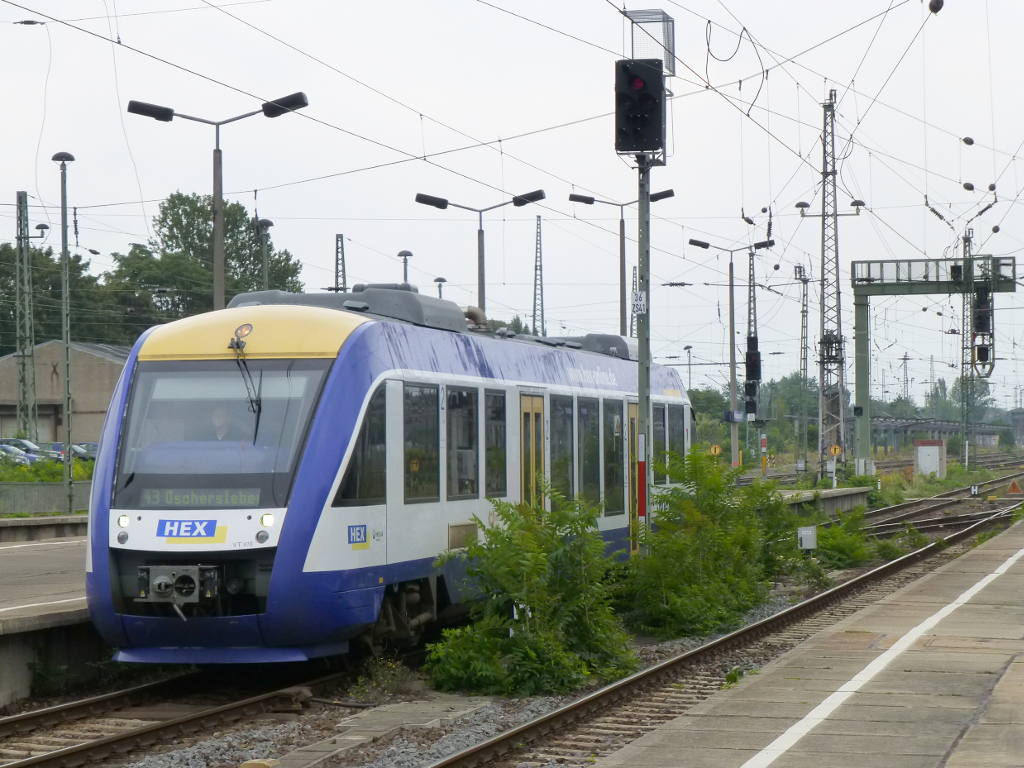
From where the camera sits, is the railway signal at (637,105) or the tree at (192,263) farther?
the tree at (192,263)

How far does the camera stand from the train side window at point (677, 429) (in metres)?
22.5

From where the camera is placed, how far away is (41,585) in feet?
60.5

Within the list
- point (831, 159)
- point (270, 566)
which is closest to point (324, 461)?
point (270, 566)

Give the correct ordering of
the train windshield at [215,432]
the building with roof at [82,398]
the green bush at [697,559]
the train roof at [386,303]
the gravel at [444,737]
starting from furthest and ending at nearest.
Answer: the building with roof at [82,398]
the green bush at [697,559]
the train roof at [386,303]
the train windshield at [215,432]
the gravel at [444,737]

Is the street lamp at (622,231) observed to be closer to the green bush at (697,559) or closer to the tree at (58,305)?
the green bush at (697,559)

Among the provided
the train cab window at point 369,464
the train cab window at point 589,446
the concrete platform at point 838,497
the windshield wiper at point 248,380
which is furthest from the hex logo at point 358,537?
the concrete platform at point 838,497

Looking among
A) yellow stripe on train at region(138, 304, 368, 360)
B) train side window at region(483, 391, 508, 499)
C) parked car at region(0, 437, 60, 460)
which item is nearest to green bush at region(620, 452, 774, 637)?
train side window at region(483, 391, 508, 499)

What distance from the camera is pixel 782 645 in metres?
15.9

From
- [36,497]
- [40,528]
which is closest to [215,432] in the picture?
[40,528]

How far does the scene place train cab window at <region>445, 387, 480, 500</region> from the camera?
14.3 m

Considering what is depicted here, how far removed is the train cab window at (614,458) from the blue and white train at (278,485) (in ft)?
15.7

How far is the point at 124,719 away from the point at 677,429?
12.9 m

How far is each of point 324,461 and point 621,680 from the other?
3371 mm

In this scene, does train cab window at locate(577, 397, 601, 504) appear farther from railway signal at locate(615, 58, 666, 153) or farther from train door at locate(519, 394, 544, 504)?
railway signal at locate(615, 58, 666, 153)
